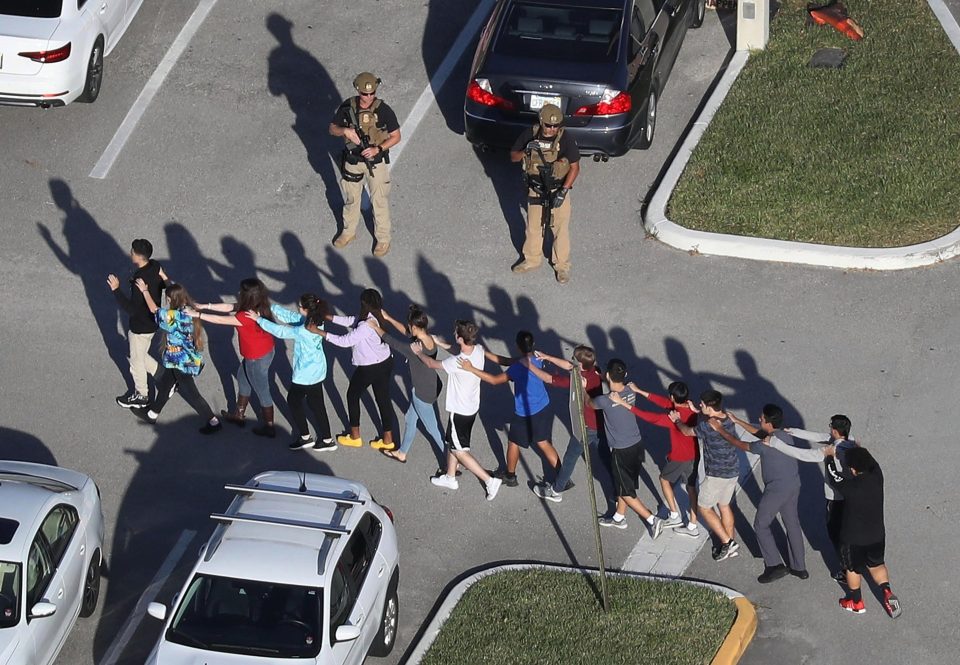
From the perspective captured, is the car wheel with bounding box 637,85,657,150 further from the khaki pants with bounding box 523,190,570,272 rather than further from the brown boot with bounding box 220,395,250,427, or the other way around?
the brown boot with bounding box 220,395,250,427

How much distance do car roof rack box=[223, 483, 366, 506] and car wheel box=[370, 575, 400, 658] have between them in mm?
711

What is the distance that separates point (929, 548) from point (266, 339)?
5.72 m

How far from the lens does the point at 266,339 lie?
1249 centimetres

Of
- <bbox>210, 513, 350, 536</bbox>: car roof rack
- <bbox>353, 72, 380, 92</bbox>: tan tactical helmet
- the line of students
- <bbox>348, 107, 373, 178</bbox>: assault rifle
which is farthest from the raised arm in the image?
<bbox>353, 72, 380, 92</bbox>: tan tactical helmet

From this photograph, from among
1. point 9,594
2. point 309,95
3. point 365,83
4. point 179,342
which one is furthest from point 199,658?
point 309,95

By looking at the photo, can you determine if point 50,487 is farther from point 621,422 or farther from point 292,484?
point 621,422

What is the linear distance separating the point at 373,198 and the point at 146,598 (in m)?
4.89

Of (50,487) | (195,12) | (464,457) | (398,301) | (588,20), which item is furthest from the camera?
(195,12)

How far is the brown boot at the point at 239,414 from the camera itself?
13.0 meters

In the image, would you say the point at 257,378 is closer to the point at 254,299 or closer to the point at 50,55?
the point at 254,299

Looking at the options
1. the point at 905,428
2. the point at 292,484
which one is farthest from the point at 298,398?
the point at 905,428

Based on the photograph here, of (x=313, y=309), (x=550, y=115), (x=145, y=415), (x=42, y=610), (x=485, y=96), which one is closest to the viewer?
(x=42, y=610)

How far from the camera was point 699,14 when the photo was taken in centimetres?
1783

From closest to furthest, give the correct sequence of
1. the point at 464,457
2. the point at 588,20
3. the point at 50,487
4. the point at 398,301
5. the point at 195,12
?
the point at 50,487, the point at 464,457, the point at 398,301, the point at 588,20, the point at 195,12
